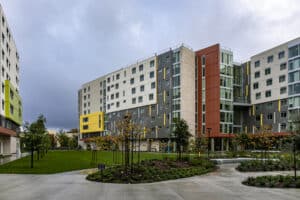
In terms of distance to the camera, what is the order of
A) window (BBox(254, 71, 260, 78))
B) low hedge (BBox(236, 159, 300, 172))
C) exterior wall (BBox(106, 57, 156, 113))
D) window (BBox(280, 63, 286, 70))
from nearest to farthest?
1. low hedge (BBox(236, 159, 300, 172))
2. window (BBox(280, 63, 286, 70))
3. window (BBox(254, 71, 260, 78))
4. exterior wall (BBox(106, 57, 156, 113))

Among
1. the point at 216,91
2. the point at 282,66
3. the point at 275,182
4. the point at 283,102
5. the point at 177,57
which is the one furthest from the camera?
the point at 177,57

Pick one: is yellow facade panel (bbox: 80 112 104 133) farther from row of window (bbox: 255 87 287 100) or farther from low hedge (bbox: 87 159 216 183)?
low hedge (bbox: 87 159 216 183)

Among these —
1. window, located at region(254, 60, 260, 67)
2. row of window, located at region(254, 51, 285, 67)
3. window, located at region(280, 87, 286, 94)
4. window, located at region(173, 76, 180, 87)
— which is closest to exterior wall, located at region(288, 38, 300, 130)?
window, located at region(280, 87, 286, 94)

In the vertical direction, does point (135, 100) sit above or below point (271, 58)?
below

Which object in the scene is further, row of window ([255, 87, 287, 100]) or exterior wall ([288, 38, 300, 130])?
row of window ([255, 87, 287, 100])

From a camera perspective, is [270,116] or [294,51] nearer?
[294,51]

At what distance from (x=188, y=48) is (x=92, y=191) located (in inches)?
2242

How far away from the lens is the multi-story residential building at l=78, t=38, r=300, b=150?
197ft

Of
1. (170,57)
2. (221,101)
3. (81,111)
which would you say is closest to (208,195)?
(221,101)

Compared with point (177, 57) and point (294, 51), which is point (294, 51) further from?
point (177, 57)

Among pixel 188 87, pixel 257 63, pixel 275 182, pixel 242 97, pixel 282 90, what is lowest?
pixel 275 182

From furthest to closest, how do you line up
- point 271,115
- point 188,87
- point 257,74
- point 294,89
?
point 257,74
point 188,87
point 271,115
point 294,89

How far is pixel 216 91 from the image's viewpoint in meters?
61.7

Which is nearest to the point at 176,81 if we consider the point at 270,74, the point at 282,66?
the point at 270,74
